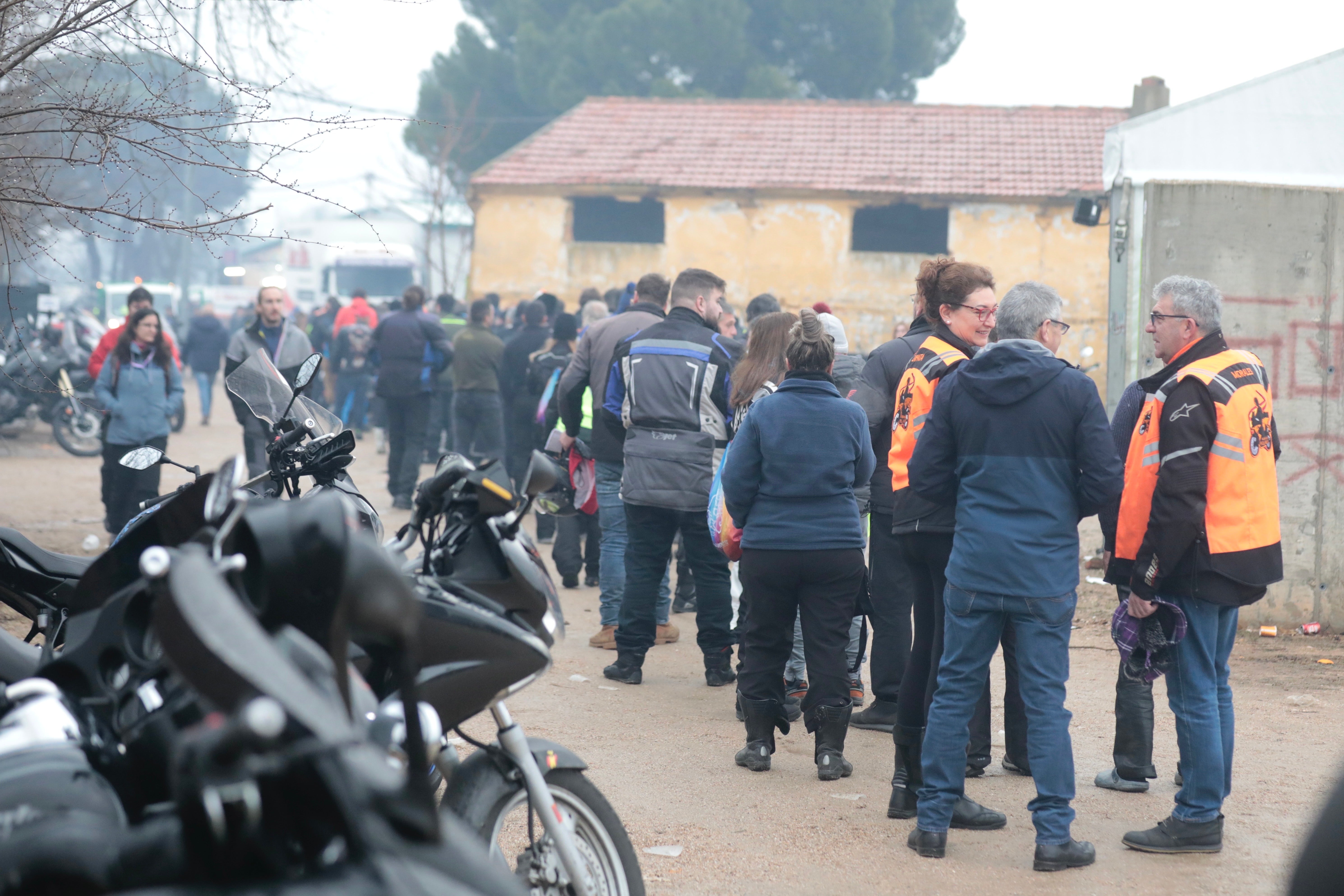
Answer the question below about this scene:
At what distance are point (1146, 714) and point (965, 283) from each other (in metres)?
1.90

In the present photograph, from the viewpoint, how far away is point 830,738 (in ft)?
17.7

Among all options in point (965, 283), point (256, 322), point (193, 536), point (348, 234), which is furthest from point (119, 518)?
point (348, 234)

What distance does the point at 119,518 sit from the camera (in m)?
9.14

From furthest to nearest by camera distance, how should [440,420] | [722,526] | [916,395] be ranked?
1. [440,420]
2. [722,526]
3. [916,395]

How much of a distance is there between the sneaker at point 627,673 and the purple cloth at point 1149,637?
2.74 m

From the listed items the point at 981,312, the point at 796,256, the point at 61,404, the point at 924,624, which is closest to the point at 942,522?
the point at 924,624

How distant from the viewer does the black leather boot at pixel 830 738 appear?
5352 mm

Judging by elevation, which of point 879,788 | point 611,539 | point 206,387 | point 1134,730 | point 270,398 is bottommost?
point 879,788

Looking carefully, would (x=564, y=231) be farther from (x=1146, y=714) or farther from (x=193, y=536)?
(x=193, y=536)

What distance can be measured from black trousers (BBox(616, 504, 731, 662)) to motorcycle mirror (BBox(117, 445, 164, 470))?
295 cm

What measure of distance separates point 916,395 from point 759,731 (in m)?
1.56

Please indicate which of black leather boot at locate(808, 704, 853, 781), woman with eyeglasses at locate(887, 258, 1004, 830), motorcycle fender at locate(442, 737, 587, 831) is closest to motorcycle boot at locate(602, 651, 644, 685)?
black leather boot at locate(808, 704, 853, 781)

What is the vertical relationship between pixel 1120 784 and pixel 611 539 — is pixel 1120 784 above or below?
below

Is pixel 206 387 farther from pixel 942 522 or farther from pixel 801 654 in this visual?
pixel 942 522
